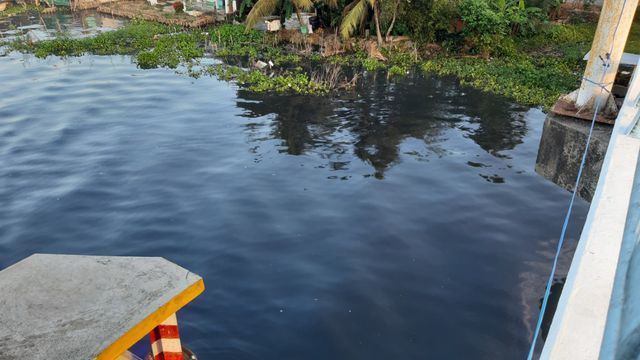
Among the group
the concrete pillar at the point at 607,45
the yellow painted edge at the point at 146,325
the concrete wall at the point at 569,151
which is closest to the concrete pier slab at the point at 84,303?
the yellow painted edge at the point at 146,325

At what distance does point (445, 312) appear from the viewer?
8.56 meters

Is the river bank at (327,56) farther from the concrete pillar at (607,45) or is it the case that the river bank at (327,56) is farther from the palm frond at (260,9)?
the concrete pillar at (607,45)

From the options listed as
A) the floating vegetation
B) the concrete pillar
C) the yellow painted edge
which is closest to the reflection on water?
the floating vegetation

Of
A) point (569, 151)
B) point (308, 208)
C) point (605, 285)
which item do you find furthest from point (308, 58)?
point (605, 285)

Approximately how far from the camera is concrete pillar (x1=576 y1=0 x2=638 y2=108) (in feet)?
29.8

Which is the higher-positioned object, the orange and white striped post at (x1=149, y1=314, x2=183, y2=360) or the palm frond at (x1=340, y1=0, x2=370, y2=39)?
the palm frond at (x1=340, y1=0, x2=370, y2=39)

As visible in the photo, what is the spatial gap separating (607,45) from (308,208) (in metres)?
7.07

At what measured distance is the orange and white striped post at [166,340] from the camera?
14.1ft

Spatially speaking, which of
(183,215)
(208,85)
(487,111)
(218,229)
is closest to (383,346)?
(218,229)

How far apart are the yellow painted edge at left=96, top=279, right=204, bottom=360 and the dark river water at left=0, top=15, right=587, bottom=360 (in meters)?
4.28

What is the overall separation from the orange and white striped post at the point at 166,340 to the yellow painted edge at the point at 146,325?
1.91 feet

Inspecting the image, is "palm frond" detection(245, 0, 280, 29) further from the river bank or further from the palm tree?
the palm tree

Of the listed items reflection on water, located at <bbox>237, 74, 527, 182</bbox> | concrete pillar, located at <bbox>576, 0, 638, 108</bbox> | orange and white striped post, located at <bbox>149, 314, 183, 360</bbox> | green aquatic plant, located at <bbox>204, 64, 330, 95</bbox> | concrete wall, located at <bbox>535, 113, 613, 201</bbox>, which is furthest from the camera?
green aquatic plant, located at <bbox>204, 64, 330, 95</bbox>

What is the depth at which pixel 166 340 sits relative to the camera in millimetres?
4355
